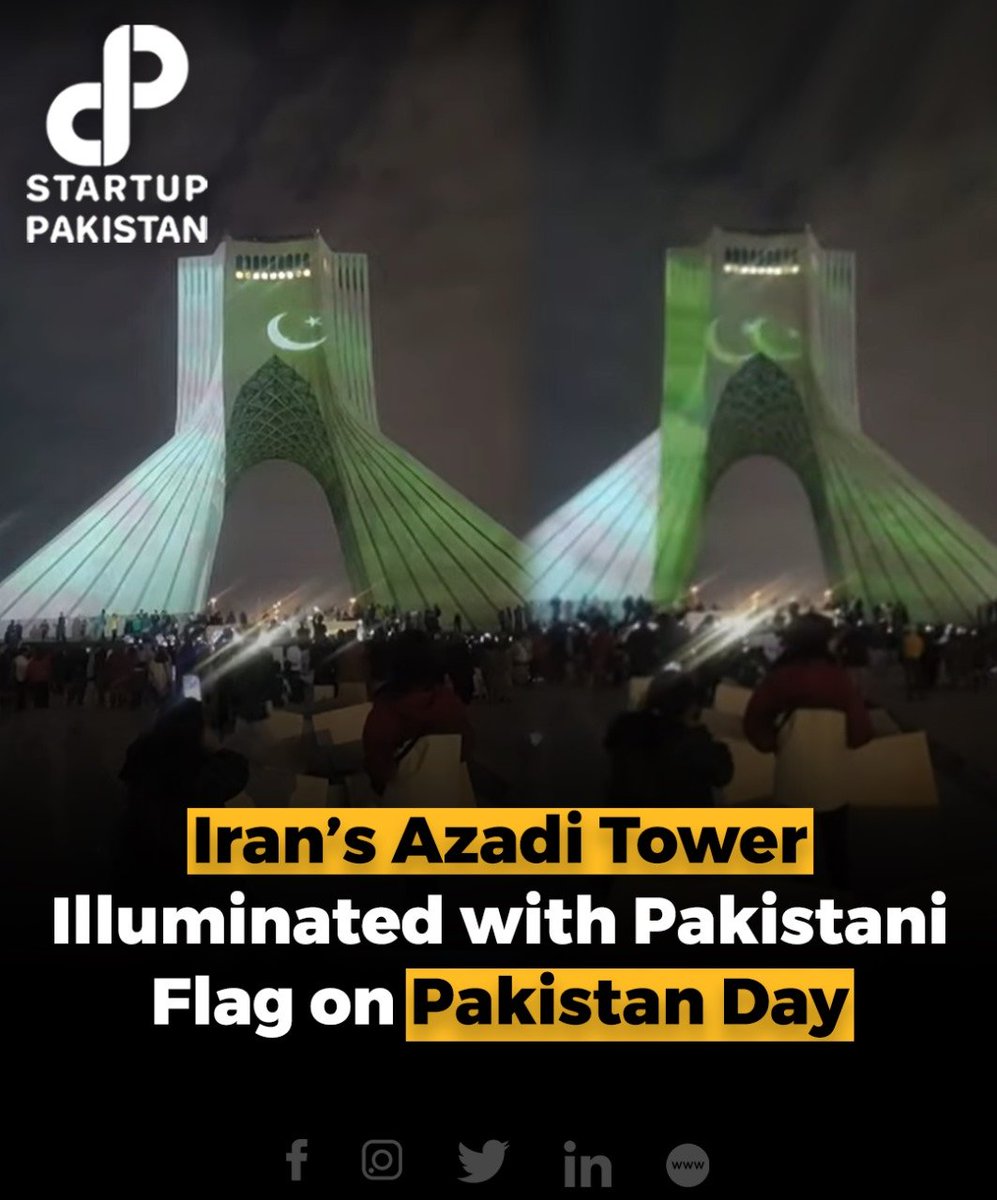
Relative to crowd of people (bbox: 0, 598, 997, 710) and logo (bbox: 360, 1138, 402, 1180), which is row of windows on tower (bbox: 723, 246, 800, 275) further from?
logo (bbox: 360, 1138, 402, 1180)

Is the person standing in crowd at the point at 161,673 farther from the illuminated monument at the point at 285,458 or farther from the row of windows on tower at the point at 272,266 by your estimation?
the row of windows on tower at the point at 272,266

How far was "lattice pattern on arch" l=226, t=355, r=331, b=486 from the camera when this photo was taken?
59.3 inches

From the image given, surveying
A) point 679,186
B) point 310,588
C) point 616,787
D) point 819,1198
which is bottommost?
point 819,1198

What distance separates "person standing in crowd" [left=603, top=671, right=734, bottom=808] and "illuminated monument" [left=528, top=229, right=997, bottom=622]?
0.15 meters

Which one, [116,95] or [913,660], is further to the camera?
[116,95]

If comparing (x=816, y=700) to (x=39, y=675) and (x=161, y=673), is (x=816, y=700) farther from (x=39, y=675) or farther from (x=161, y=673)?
(x=39, y=675)

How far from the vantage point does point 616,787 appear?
146cm

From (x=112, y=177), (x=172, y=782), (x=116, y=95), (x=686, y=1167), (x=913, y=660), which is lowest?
(x=686, y=1167)

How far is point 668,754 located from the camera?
1462mm

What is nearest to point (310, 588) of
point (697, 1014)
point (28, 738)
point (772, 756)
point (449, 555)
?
point (449, 555)

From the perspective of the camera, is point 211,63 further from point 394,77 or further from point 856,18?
point 856,18

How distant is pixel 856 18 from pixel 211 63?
896 mm

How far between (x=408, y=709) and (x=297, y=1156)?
622mm

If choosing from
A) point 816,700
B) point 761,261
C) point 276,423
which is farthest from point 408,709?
point 761,261
